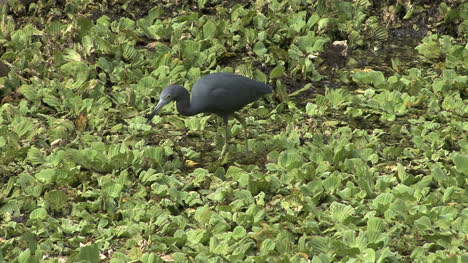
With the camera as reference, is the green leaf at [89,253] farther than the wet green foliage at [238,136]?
No

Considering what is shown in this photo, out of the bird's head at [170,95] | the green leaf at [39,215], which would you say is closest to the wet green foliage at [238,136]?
the green leaf at [39,215]

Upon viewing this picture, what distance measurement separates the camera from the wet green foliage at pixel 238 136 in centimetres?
647

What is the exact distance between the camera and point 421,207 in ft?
22.0

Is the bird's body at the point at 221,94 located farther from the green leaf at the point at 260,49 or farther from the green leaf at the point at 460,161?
the green leaf at the point at 260,49

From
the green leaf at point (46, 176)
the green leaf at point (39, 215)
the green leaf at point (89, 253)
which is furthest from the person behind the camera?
the green leaf at point (46, 176)

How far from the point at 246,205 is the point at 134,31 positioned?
3.45 metres

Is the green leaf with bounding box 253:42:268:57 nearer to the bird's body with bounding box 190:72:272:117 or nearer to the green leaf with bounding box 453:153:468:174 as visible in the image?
the bird's body with bounding box 190:72:272:117

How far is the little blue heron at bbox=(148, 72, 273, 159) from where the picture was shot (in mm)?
7568

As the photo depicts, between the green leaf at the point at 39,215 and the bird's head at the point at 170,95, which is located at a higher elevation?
the bird's head at the point at 170,95

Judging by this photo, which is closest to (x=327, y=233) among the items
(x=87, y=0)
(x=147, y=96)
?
(x=147, y=96)

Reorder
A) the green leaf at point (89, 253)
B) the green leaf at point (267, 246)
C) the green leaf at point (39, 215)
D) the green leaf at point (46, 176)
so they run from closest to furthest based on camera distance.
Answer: the green leaf at point (89, 253) < the green leaf at point (267, 246) < the green leaf at point (39, 215) < the green leaf at point (46, 176)

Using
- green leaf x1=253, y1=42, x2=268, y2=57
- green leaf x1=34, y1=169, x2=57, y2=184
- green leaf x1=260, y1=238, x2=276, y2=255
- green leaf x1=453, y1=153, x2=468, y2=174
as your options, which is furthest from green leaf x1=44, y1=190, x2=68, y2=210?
green leaf x1=253, y1=42, x2=268, y2=57

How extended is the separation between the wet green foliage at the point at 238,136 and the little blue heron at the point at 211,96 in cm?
36

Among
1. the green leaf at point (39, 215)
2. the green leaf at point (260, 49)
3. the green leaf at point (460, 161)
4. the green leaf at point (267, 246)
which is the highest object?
the green leaf at point (267, 246)
